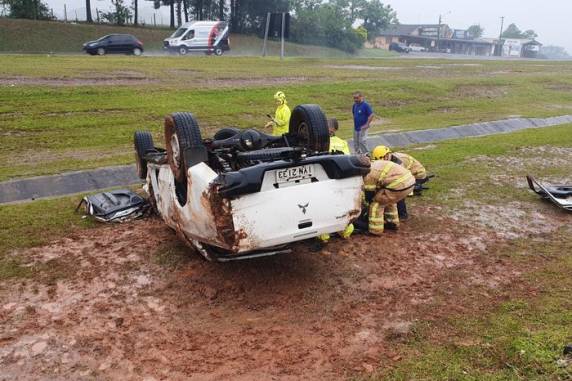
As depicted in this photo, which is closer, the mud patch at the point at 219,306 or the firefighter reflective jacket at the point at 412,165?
the mud patch at the point at 219,306

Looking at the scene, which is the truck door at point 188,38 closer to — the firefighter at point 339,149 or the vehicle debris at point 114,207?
the firefighter at point 339,149

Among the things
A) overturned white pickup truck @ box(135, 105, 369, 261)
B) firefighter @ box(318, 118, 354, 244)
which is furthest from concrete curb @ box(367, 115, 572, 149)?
overturned white pickup truck @ box(135, 105, 369, 261)

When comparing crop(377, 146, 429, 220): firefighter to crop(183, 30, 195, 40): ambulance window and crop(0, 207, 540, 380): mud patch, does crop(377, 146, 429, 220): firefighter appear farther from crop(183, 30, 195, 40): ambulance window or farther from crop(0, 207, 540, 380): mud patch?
crop(183, 30, 195, 40): ambulance window

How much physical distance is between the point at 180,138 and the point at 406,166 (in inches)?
165

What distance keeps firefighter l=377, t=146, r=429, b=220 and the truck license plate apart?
283cm

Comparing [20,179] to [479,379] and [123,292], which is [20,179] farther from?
[479,379]

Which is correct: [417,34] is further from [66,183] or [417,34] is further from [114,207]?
[114,207]

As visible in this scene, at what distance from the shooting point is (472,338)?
452 cm

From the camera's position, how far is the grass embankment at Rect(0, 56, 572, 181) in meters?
12.2

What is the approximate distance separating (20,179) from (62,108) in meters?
5.80

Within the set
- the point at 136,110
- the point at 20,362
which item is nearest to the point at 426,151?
the point at 136,110

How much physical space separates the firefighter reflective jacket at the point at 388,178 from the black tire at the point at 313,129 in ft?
3.76

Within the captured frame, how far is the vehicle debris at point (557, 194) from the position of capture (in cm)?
830

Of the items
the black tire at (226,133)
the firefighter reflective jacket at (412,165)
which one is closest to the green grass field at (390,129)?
the firefighter reflective jacket at (412,165)
